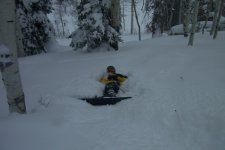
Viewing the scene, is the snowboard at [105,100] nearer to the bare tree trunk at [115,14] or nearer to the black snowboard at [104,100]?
the black snowboard at [104,100]

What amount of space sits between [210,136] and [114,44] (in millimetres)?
8125

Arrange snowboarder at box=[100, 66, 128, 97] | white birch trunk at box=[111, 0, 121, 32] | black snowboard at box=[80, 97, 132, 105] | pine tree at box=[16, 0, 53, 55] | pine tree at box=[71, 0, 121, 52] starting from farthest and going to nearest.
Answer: pine tree at box=[16, 0, 53, 55], white birch trunk at box=[111, 0, 121, 32], pine tree at box=[71, 0, 121, 52], snowboarder at box=[100, 66, 128, 97], black snowboard at box=[80, 97, 132, 105]

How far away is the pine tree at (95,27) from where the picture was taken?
1152 centimetres

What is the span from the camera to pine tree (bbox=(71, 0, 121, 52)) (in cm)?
1152

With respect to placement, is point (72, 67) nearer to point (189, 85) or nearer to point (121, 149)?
point (189, 85)

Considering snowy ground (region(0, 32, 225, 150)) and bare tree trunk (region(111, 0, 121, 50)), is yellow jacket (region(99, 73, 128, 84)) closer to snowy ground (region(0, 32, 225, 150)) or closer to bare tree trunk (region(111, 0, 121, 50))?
snowy ground (region(0, 32, 225, 150))

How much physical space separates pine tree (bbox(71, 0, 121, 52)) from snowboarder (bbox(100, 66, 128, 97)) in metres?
4.27

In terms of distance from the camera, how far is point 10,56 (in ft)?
15.3

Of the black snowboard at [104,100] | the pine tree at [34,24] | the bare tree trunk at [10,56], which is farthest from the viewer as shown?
the pine tree at [34,24]

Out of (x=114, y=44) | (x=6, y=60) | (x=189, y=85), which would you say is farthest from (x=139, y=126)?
(x=114, y=44)

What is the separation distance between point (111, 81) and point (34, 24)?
28.4 ft

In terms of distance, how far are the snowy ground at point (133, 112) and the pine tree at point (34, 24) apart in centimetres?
598

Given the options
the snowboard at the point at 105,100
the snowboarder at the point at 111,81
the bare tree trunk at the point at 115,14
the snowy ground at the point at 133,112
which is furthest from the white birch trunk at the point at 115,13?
the snowboard at the point at 105,100

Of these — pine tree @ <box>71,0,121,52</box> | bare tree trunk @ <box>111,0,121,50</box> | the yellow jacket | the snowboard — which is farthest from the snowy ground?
bare tree trunk @ <box>111,0,121,50</box>
